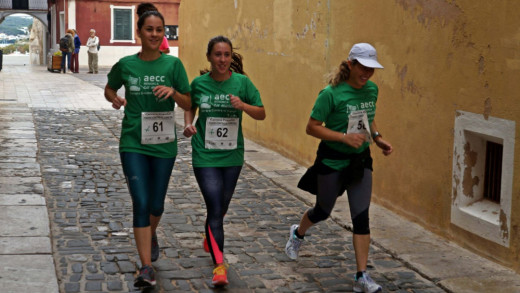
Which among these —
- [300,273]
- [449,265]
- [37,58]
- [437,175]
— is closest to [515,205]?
[449,265]

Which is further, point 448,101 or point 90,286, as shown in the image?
point 448,101

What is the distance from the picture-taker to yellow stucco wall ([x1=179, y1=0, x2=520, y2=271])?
551 cm

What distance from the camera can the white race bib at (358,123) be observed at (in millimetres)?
4988

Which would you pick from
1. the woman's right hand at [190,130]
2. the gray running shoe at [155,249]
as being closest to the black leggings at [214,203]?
the woman's right hand at [190,130]

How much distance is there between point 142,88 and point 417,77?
2.72 metres

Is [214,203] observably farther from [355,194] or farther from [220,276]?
[355,194]

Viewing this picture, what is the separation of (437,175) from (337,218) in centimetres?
105

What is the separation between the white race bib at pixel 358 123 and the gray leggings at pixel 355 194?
266 millimetres

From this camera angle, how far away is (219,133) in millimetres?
5117

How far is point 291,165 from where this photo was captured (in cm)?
982

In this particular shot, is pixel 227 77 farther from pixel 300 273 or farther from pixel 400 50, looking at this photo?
pixel 400 50

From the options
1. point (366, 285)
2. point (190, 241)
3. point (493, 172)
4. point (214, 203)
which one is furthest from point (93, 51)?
point (366, 285)

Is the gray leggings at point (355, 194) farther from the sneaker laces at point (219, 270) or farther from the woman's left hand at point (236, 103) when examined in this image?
the sneaker laces at point (219, 270)

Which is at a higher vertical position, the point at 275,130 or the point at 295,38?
the point at 295,38
